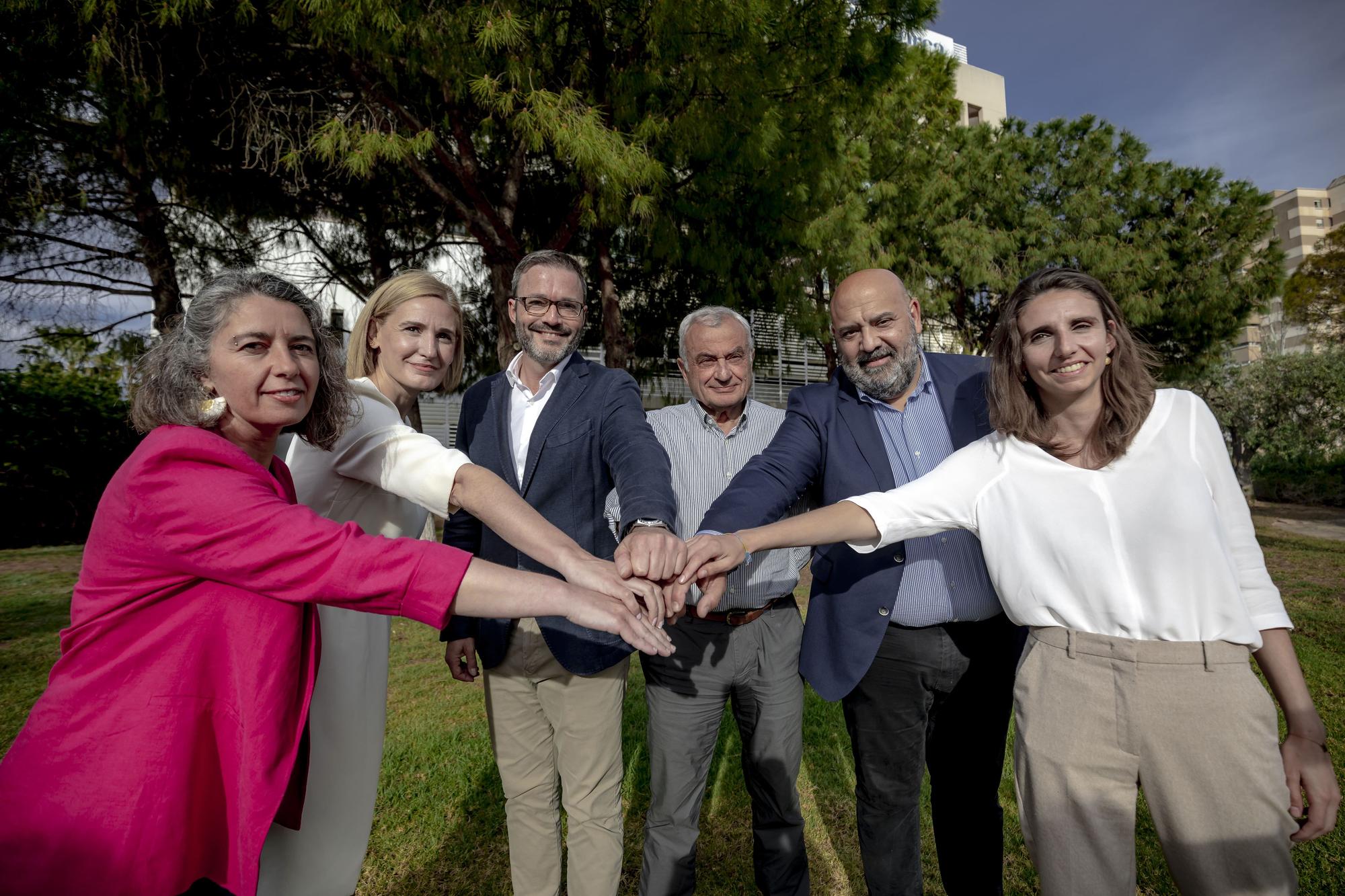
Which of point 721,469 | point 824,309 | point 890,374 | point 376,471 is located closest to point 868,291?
point 890,374

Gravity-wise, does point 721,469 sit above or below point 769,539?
above

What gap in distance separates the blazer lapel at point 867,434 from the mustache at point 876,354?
11cm

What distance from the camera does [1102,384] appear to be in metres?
1.83

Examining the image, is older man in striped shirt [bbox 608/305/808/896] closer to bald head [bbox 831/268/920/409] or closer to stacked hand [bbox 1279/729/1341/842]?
bald head [bbox 831/268/920/409]

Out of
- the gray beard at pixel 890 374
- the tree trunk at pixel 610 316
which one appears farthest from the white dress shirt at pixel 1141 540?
the tree trunk at pixel 610 316

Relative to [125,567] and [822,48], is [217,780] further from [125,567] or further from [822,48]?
[822,48]

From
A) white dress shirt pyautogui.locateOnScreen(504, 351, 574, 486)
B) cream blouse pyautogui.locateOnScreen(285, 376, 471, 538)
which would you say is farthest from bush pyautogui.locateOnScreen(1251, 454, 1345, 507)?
cream blouse pyautogui.locateOnScreen(285, 376, 471, 538)

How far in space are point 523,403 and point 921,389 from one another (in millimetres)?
1502

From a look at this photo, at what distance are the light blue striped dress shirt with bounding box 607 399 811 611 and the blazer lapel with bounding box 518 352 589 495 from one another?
1.43ft

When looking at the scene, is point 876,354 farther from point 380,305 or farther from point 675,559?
point 380,305

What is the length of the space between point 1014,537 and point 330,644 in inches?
72.4

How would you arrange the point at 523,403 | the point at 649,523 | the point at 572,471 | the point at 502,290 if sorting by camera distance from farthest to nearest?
the point at 502,290 < the point at 523,403 < the point at 572,471 < the point at 649,523

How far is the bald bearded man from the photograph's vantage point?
2.41m

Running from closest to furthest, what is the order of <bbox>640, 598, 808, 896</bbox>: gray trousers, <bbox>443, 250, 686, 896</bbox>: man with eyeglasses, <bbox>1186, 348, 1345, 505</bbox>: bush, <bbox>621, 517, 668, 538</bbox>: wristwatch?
<bbox>621, 517, 668, 538</bbox>: wristwatch < <bbox>443, 250, 686, 896</bbox>: man with eyeglasses < <bbox>640, 598, 808, 896</bbox>: gray trousers < <bbox>1186, 348, 1345, 505</bbox>: bush
